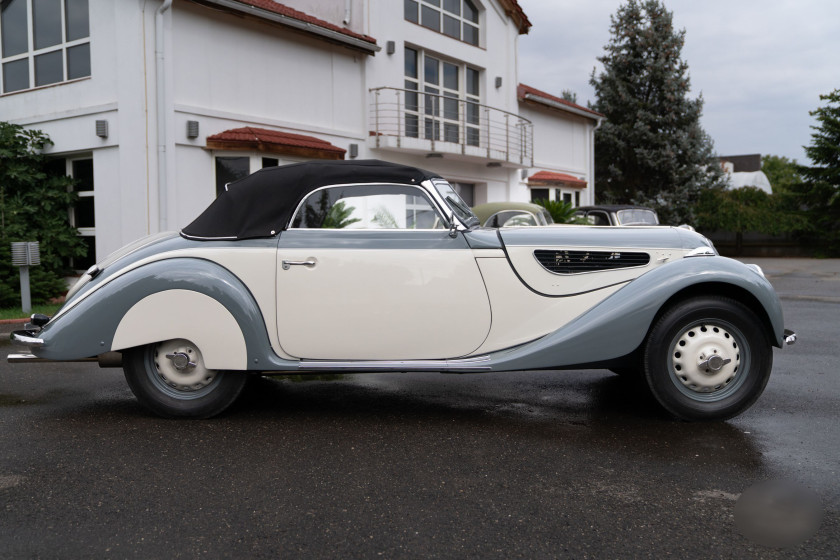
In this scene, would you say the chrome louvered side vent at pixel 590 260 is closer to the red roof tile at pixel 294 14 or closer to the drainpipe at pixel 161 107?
the drainpipe at pixel 161 107

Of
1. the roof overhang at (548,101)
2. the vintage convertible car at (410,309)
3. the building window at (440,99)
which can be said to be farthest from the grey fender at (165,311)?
the roof overhang at (548,101)

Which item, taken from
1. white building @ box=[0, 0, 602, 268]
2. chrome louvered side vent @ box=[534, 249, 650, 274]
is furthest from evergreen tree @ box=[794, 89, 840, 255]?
chrome louvered side vent @ box=[534, 249, 650, 274]

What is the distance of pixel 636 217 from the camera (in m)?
15.2

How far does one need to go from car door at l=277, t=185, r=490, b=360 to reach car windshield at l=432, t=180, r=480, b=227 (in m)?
0.24

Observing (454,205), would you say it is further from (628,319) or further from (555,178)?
(555,178)

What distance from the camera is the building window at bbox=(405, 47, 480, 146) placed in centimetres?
1820

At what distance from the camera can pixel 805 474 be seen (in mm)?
3533

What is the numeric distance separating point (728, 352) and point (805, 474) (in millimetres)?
994

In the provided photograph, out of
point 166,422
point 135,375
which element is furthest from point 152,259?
point 166,422

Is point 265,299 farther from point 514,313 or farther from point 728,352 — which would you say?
point 728,352

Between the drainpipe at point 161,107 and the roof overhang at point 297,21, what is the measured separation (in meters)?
0.85

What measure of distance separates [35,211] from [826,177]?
103 feet

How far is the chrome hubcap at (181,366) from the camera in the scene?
4.55 meters

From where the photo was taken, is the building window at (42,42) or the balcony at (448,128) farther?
the balcony at (448,128)
